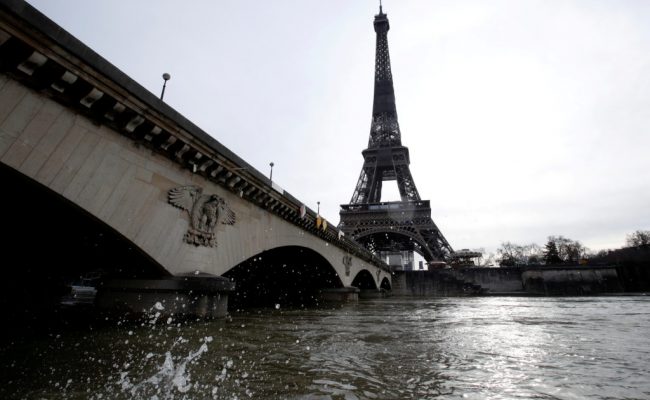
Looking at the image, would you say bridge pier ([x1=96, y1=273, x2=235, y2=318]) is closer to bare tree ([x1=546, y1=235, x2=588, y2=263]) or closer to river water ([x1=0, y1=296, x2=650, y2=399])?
river water ([x1=0, y1=296, x2=650, y2=399])

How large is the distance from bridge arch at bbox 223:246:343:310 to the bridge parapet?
8.24 metres

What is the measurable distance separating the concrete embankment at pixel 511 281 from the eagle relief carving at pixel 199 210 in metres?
43.2

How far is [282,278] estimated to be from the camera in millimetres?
23156

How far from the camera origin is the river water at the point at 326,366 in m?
2.58

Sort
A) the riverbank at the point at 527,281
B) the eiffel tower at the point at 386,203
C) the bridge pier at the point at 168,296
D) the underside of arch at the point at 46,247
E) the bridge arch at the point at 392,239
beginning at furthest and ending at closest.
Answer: the eiffel tower at the point at 386,203 < the bridge arch at the point at 392,239 < the riverbank at the point at 527,281 < the bridge pier at the point at 168,296 < the underside of arch at the point at 46,247

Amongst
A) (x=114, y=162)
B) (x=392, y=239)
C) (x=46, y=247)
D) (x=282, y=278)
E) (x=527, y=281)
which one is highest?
(x=392, y=239)

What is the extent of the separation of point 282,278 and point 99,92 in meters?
19.0

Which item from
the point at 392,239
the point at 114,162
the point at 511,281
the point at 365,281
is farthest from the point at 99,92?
the point at 392,239

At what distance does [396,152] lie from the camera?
58.9 metres

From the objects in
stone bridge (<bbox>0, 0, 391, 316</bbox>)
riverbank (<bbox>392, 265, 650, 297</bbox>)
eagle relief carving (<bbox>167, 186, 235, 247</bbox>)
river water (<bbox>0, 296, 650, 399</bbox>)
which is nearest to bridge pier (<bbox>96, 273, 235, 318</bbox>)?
stone bridge (<bbox>0, 0, 391, 316</bbox>)

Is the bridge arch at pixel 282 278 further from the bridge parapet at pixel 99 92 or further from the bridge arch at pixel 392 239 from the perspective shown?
the bridge arch at pixel 392 239

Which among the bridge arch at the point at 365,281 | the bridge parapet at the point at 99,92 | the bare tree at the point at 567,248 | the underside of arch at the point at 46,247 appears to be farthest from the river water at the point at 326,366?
the bare tree at the point at 567,248

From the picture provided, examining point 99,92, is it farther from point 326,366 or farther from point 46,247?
point 46,247

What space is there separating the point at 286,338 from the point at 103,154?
509cm
